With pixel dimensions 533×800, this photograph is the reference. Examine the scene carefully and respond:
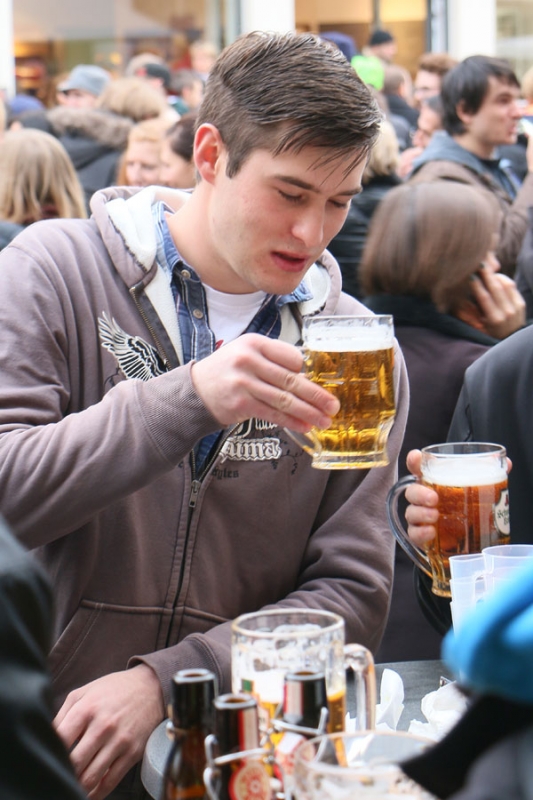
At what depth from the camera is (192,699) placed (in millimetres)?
919

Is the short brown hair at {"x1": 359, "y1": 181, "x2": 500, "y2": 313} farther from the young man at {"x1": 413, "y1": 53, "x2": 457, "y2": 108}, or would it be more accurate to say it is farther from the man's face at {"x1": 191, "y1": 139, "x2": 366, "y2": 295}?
the young man at {"x1": 413, "y1": 53, "x2": 457, "y2": 108}

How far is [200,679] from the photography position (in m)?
0.91

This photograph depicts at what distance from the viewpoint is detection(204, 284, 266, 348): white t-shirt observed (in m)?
1.93

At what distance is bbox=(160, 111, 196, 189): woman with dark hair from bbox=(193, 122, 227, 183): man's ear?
2.73 m

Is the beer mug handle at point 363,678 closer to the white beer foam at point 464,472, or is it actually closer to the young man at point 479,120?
the white beer foam at point 464,472

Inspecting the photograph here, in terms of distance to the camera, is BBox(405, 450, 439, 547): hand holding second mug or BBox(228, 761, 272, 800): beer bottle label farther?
BBox(405, 450, 439, 547): hand holding second mug

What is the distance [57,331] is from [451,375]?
4.22ft

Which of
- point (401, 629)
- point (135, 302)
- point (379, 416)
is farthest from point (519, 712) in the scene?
point (401, 629)

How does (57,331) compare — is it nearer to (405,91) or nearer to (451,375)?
(451,375)

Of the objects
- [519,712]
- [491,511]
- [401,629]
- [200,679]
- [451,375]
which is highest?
[519,712]

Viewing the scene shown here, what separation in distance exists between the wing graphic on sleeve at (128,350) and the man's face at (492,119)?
3532mm

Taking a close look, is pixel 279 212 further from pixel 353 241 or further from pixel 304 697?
pixel 353 241

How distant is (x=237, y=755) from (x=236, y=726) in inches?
0.9

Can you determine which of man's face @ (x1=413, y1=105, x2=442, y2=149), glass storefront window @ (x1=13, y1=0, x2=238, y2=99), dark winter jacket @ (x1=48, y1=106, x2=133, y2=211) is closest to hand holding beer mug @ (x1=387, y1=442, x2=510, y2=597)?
dark winter jacket @ (x1=48, y1=106, x2=133, y2=211)
